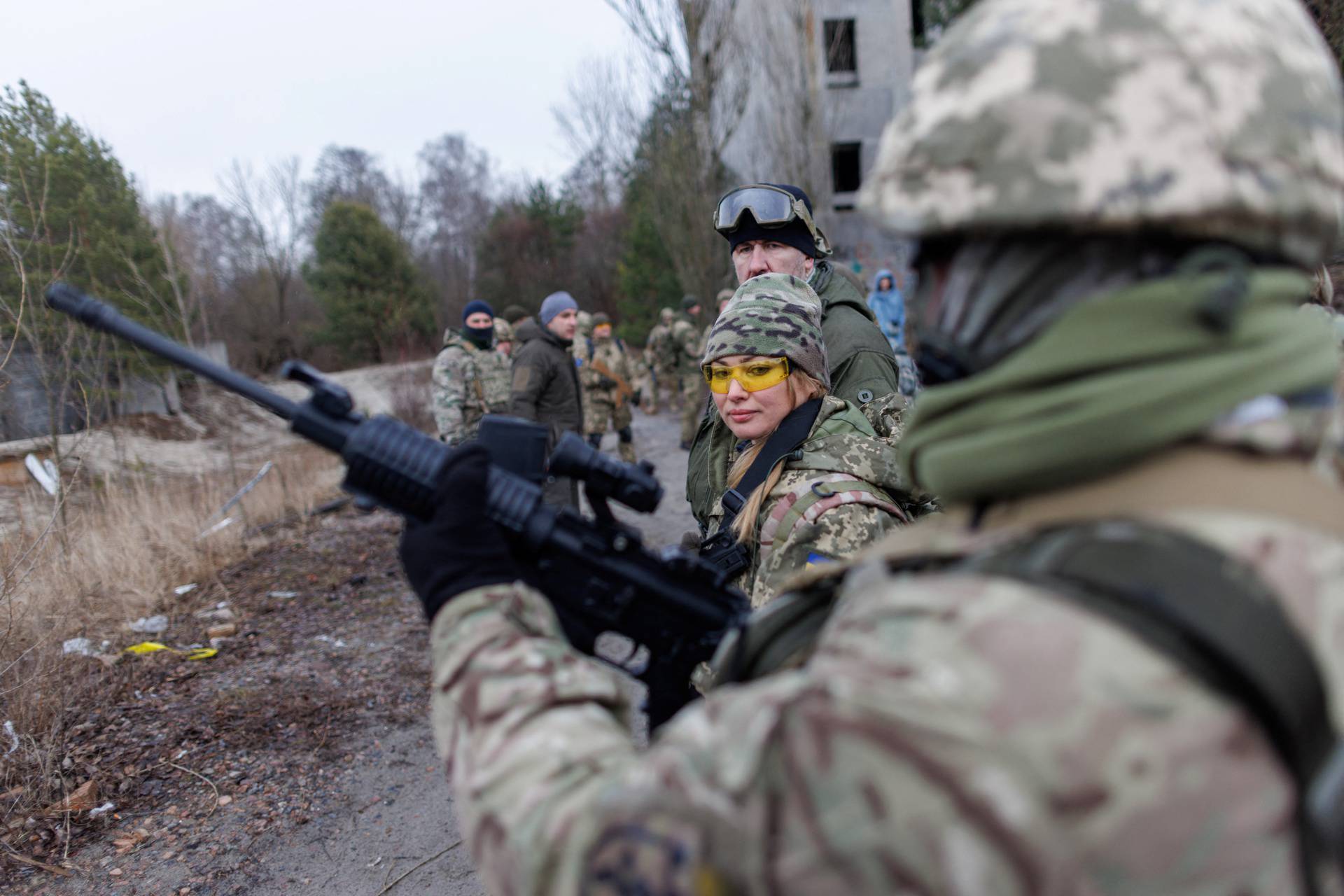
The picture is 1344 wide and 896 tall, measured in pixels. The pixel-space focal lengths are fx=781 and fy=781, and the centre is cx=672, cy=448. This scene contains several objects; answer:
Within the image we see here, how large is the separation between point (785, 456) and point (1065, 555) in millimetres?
1468

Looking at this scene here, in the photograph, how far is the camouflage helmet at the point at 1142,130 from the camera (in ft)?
2.46

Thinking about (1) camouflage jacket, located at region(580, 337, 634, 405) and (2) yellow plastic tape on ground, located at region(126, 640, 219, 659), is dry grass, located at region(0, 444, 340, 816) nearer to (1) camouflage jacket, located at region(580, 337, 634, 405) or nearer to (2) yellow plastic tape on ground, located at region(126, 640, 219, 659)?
(2) yellow plastic tape on ground, located at region(126, 640, 219, 659)

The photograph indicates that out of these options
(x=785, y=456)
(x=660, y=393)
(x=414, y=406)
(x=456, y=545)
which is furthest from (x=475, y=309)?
(x=660, y=393)

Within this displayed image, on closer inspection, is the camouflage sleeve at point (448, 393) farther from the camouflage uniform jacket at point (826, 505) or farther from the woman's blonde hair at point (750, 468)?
the camouflage uniform jacket at point (826, 505)

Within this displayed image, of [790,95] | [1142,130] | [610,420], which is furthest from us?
[790,95]

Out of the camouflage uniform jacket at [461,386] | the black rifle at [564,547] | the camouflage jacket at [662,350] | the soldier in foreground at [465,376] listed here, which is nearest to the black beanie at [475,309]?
the soldier in foreground at [465,376]

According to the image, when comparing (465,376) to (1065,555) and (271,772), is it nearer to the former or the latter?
(271,772)

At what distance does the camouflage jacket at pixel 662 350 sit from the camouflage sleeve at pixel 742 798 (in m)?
11.4

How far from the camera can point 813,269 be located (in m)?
3.50

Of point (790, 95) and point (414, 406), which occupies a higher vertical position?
point (790, 95)

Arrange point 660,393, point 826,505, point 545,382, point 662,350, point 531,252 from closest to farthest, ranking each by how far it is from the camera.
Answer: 1. point 826,505
2. point 545,382
3. point 662,350
4. point 660,393
5. point 531,252

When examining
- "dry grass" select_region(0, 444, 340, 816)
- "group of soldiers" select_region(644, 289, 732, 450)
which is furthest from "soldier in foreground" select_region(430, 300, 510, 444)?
"group of soldiers" select_region(644, 289, 732, 450)

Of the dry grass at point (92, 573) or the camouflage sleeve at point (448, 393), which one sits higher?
the camouflage sleeve at point (448, 393)

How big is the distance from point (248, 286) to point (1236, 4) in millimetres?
29773
